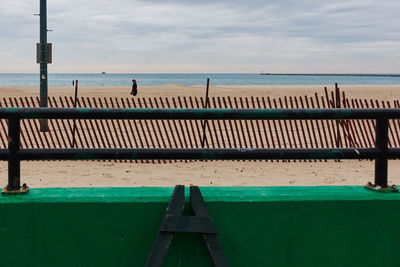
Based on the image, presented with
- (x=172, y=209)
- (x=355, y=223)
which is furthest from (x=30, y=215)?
(x=355, y=223)

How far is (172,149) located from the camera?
8.03ft

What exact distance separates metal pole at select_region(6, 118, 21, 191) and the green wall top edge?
77mm

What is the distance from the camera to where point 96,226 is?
7.87 feet

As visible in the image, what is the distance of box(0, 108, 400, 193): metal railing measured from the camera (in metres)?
2.37

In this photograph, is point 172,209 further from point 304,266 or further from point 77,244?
point 304,266

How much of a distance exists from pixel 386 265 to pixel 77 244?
1.60 meters

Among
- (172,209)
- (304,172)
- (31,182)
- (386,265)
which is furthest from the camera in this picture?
(304,172)

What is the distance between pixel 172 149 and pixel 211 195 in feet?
1.05

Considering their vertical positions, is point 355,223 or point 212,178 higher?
point 355,223
